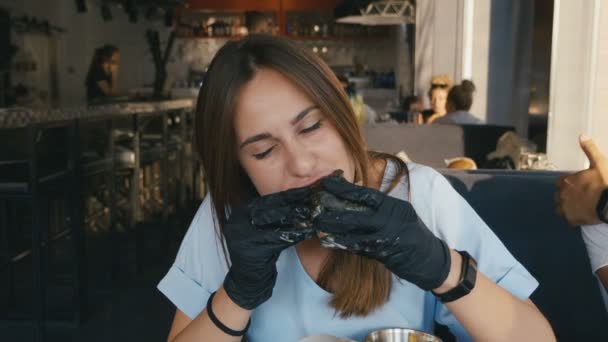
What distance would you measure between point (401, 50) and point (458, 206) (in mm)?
8674

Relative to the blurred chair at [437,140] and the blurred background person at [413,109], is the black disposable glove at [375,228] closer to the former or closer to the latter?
the blurred chair at [437,140]

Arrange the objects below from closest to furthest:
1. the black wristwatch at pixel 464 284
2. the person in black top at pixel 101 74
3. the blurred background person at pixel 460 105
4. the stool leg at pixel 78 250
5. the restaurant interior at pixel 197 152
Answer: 1. the black wristwatch at pixel 464 284
2. the restaurant interior at pixel 197 152
3. the stool leg at pixel 78 250
4. the blurred background person at pixel 460 105
5. the person in black top at pixel 101 74

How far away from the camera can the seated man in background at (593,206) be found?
1197 millimetres

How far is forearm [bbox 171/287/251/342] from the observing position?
38.8 inches

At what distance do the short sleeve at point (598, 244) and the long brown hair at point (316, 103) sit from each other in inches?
17.3

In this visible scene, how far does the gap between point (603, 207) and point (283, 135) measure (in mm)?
625

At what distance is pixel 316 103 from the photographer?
1.03 m

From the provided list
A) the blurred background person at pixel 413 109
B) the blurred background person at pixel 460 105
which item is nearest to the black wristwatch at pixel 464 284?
the blurred background person at pixel 460 105

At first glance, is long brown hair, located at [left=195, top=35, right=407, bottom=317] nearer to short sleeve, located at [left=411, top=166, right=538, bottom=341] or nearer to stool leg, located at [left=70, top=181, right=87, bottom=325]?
short sleeve, located at [left=411, top=166, right=538, bottom=341]

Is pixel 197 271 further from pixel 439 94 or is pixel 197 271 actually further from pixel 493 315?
pixel 439 94

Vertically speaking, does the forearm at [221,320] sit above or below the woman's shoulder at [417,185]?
below

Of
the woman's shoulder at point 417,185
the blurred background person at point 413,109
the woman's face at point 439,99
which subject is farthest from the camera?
the blurred background person at point 413,109

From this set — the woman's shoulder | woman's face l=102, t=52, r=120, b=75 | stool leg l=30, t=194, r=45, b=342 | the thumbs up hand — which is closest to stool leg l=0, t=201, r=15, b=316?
stool leg l=30, t=194, r=45, b=342

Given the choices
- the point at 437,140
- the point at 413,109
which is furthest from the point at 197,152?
the point at 413,109
